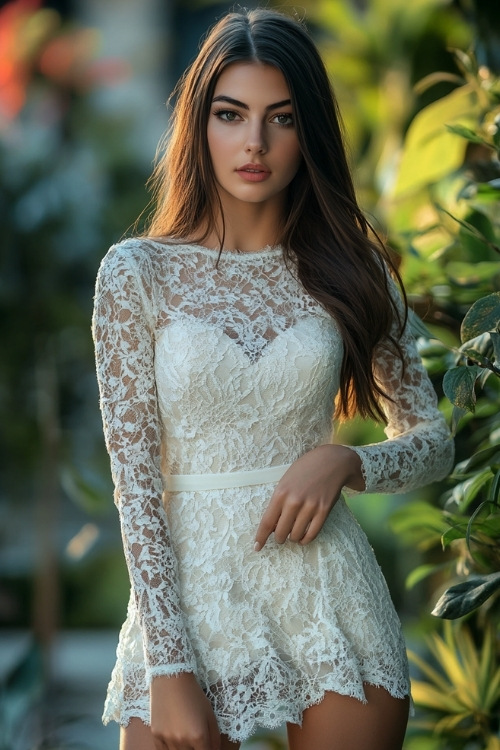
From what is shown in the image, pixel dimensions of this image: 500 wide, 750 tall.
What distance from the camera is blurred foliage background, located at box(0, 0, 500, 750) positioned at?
7.22 feet

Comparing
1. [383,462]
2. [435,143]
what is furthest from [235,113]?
[435,143]

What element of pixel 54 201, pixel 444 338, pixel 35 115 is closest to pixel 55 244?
pixel 54 201

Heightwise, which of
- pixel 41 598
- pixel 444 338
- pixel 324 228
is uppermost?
pixel 324 228

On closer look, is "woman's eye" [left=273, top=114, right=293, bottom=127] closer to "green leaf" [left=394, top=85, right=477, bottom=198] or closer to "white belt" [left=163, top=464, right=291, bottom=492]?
"white belt" [left=163, top=464, right=291, bottom=492]

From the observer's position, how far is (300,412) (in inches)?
71.3

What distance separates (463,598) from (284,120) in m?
0.81

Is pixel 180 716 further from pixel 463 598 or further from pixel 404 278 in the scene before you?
pixel 404 278

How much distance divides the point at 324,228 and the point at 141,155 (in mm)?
→ 4303

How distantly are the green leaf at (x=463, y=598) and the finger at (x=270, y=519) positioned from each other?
0.27m

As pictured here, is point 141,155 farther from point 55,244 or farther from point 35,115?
point 55,244

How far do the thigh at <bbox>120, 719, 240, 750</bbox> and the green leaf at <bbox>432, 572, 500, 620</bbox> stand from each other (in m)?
0.36

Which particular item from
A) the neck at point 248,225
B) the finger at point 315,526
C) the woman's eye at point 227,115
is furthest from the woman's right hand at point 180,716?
the woman's eye at point 227,115

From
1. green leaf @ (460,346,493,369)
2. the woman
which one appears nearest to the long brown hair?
the woman

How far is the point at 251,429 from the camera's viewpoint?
5.83 ft
